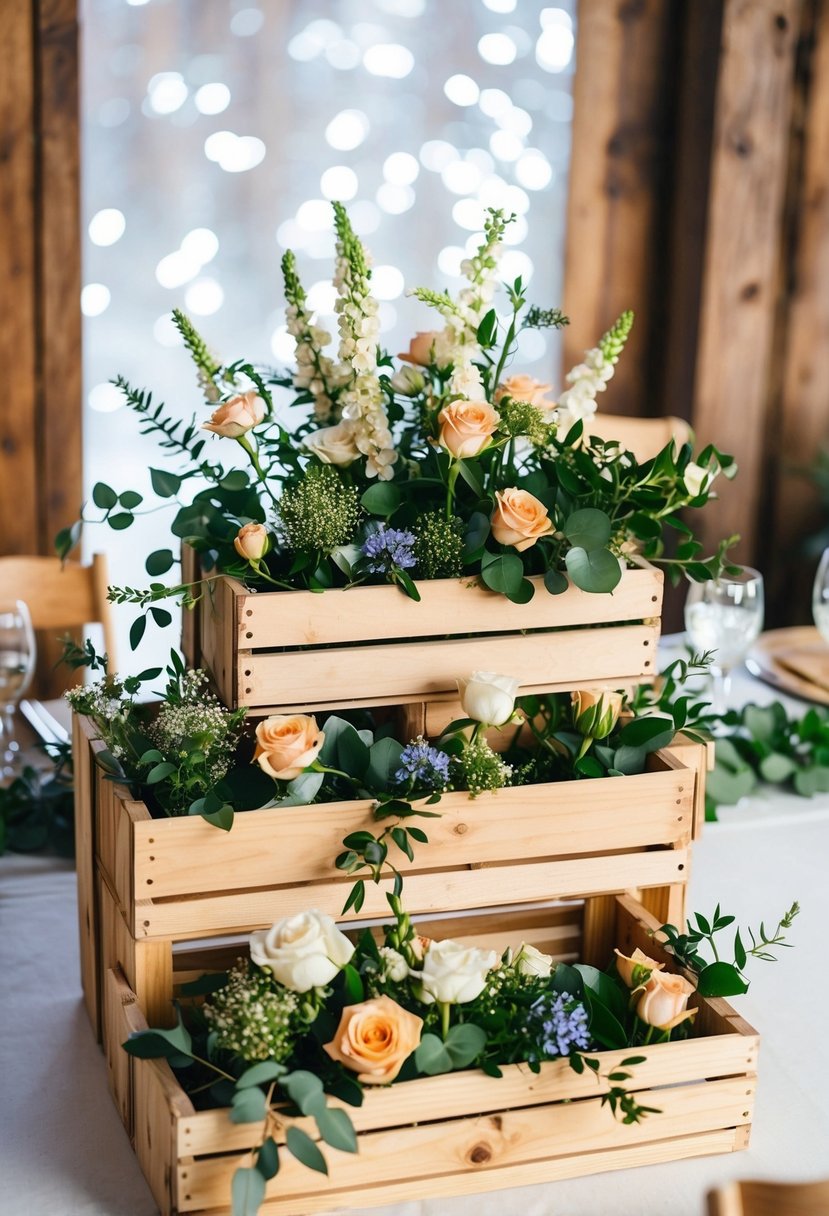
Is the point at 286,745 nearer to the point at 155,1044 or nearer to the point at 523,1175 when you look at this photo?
the point at 155,1044

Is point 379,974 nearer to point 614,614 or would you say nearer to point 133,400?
point 614,614

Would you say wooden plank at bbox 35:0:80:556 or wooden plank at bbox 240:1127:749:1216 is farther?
wooden plank at bbox 35:0:80:556

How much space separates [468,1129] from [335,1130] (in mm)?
124

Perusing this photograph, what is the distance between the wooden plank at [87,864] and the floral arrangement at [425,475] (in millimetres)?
116

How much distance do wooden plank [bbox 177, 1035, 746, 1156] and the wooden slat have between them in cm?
18

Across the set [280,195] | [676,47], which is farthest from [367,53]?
[676,47]

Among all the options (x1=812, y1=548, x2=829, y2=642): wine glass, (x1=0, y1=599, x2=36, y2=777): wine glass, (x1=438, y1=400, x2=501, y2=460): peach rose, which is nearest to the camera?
(x1=438, y1=400, x2=501, y2=460): peach rose

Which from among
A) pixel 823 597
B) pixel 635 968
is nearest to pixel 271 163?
pixel 823 597

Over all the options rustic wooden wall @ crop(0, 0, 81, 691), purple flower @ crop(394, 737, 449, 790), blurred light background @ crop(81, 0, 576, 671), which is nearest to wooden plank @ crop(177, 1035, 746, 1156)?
purple flower @ crop(394, 737, 449, 790)

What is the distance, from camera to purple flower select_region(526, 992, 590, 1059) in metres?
0.96

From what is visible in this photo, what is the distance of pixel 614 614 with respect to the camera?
1.20 metres

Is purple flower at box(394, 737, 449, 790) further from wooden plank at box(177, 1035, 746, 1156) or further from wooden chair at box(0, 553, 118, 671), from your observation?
wooden chair at box(0, 553, 118, 671)

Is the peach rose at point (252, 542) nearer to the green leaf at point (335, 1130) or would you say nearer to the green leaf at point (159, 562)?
the green leaf at point (159, 562)

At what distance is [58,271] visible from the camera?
2.69 m
